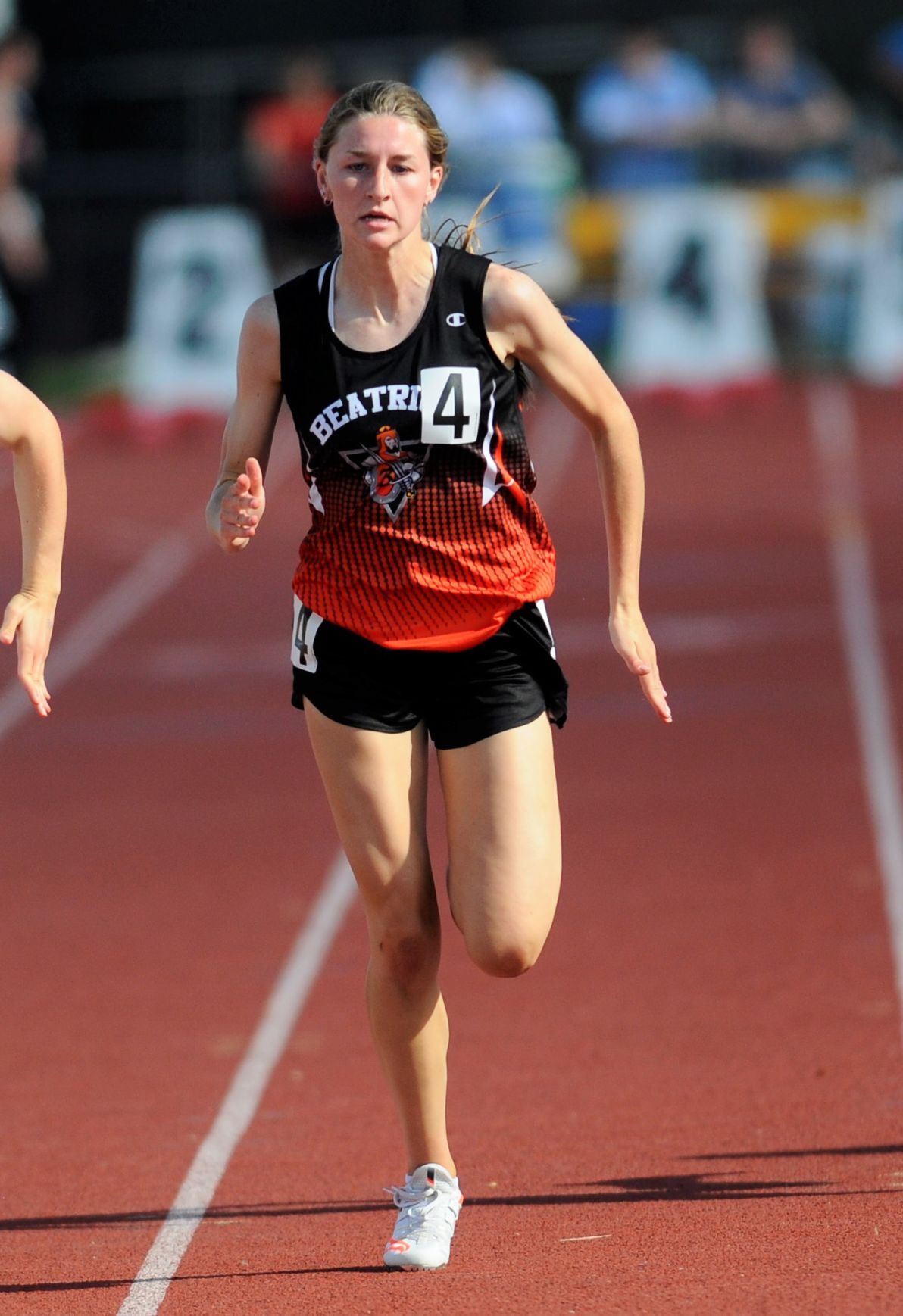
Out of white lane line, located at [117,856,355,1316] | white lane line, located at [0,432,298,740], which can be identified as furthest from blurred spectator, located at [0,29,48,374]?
white lane line, located at [117,856,355,1316]

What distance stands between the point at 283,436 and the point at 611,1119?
1225cm

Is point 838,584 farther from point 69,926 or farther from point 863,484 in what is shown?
point 69,926

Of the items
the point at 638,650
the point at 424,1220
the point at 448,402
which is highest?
the point at 448,402

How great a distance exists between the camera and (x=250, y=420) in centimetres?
378

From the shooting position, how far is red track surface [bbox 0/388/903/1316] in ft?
13.1

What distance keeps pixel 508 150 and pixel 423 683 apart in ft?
46.6

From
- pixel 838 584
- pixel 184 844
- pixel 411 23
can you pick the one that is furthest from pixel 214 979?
pixel 411 23

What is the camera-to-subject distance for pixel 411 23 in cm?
1998

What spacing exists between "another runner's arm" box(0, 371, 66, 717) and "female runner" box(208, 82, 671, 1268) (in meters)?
0.33

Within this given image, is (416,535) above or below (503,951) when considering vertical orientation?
above

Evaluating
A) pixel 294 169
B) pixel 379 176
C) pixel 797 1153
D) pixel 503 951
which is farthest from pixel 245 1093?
pixel 294 169

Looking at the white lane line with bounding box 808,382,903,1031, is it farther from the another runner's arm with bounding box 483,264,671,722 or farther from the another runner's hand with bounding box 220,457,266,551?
the another runner's hand with bounding box 220,457,266,551

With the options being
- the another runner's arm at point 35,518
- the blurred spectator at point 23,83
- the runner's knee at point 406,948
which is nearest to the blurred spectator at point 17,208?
the blurred spectator at point 23,83

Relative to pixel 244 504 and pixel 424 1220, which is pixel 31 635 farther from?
pixel 424 1220
